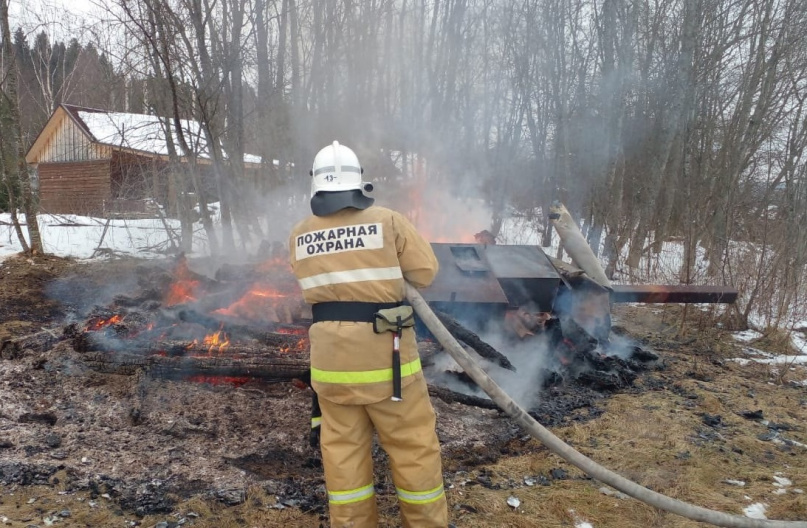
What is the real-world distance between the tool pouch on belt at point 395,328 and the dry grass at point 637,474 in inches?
41.9

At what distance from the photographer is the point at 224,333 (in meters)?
5.30

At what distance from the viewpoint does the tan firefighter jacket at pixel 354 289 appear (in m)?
2.63

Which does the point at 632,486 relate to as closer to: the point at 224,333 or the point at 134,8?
the point at 224,333

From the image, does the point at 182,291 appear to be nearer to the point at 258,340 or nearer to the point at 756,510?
the point at 258,340

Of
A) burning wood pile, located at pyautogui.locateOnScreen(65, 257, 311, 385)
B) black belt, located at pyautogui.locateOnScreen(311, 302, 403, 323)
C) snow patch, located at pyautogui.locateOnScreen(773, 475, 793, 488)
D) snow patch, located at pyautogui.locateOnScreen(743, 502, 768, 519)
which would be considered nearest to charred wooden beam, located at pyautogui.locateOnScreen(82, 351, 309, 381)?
burning wood pile, located at pyautogui.locateOnScreen(65, 257, 311, 385)

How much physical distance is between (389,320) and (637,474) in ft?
7.98

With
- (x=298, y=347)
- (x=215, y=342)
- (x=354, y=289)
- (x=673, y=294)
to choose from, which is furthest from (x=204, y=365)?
(x=673, y=294)

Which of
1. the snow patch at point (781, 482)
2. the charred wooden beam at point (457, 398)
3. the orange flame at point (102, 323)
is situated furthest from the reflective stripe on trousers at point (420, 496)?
the orange flame at point (102, 323)

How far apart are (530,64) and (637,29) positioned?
349cm

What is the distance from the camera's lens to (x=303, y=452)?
3.87 m

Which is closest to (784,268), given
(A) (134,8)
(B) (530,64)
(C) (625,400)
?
(C) (625,400)

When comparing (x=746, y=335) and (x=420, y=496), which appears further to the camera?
(x=746, y=335)

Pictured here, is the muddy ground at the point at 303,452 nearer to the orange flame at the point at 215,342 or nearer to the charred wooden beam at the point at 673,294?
the orange flame at the point at 215,342

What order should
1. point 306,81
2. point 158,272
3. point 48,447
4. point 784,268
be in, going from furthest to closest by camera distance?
point 306,81 < point 158,272 < point 784,268 < point 48,447
